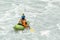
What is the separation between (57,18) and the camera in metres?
14.4

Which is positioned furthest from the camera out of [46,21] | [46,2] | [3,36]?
[46,2]

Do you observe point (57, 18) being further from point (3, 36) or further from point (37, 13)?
point (3, 36)

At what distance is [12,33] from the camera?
12547mm

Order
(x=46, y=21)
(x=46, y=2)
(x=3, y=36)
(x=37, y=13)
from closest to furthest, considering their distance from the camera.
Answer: (x=3, y=36) < (x=46, y=21) < (x=37, y=13) < (x=46, y=2)

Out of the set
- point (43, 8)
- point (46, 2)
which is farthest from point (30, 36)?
point (46, 2)

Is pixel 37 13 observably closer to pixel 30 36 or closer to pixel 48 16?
pixel 48 16

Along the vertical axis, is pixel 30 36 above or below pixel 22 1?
below

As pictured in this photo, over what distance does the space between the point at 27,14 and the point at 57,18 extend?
1.85 meters

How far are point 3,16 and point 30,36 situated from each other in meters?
2.82

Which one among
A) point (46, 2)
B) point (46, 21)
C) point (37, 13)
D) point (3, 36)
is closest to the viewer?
point (3, 36)

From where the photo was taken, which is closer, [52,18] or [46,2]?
[52,18]

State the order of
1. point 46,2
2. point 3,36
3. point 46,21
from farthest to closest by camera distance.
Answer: point 46,2 < point 46,21 < point 3,36

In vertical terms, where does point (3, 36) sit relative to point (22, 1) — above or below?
below

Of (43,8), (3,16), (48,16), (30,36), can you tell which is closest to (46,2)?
(43,8)
